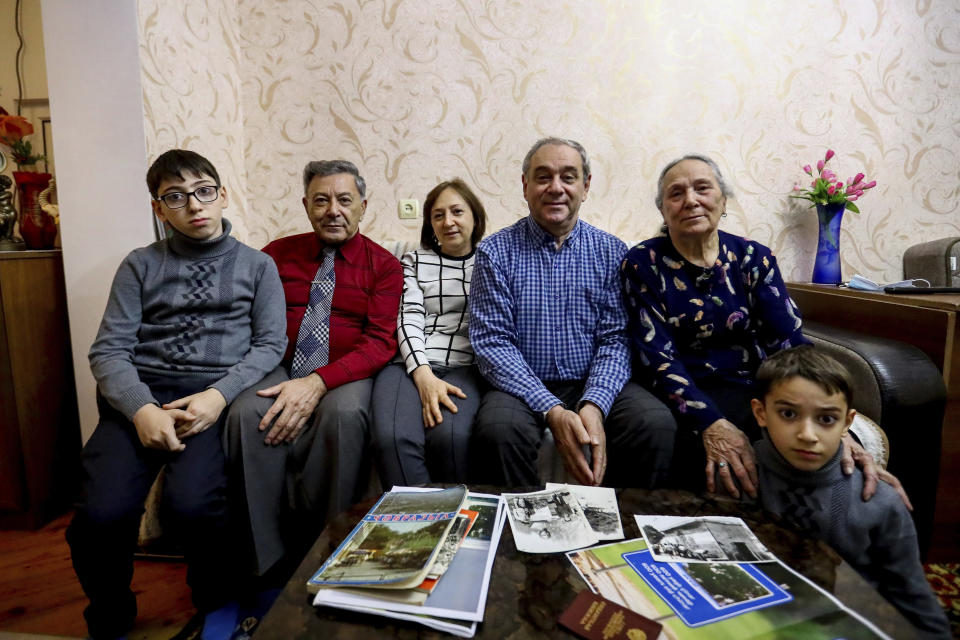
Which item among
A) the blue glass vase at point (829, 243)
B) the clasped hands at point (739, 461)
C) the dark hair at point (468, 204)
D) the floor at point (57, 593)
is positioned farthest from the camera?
the blue glass vase at point (829, 243)

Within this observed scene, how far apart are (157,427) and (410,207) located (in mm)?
1343

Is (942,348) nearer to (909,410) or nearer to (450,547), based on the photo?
(909,410)

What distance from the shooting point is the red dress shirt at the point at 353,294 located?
1.54 m

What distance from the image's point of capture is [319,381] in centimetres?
139

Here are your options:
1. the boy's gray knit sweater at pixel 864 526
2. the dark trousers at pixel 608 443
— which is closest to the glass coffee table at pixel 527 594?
the boy's gray knit sweater at pixel 864 526

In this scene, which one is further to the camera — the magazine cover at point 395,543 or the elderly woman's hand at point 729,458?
the elderly woman's hand at point 729,458

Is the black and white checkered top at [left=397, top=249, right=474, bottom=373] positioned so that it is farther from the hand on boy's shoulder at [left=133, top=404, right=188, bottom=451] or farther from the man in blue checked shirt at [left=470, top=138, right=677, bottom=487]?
the hand on boy's shoulder at [left=133, top=404, right=188, bottom=451]

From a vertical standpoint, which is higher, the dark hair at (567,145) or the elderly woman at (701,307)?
the dark hair at (567,145)

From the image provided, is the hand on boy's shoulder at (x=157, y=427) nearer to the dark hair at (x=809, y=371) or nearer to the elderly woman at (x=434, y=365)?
the elderly woman at (x=434, y=365)

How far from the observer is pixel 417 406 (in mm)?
1355

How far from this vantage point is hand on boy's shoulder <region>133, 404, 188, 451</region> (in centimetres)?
114

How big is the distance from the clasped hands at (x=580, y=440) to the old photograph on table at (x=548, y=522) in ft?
0.94

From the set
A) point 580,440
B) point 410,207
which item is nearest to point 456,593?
point 580,440

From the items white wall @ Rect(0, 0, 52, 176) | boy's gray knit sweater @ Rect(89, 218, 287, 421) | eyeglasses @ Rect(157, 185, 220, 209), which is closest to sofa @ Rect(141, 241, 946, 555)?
boy's gray knit sweater @ Rect(89, 218, 287, 421)
